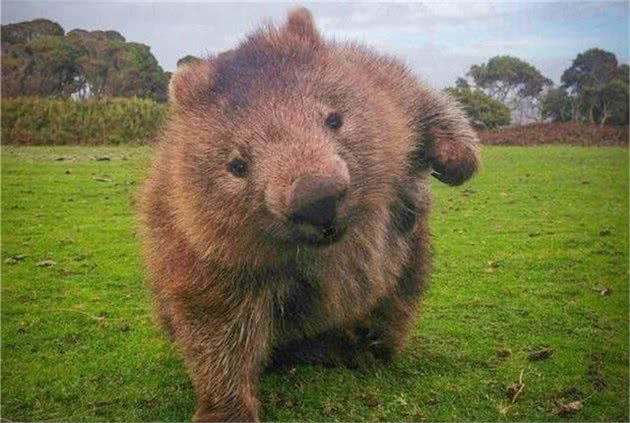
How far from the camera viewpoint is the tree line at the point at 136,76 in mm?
4301

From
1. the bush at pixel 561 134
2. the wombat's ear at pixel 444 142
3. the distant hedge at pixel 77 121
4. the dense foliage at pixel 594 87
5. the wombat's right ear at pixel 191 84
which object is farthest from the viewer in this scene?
the bush at pixel 561 134

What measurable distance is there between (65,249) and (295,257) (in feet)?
10.3

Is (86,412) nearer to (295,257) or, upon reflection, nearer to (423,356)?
(295,257)

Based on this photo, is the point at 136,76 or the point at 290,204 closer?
the point at 290,204

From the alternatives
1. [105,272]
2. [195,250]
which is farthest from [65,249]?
[195,250]

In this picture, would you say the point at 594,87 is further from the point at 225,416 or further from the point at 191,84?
the point at 225,416

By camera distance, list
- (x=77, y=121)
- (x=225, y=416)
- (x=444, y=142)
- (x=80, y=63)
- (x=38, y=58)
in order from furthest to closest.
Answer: (x=77, y=121)
(x=38, y=58)
(x=80, y=63)
(x=444, y=142)
(x=225, y=416)

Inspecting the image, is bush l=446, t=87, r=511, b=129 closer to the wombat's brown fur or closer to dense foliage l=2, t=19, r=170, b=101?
the wombat's brown fur

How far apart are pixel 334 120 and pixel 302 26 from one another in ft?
1.57

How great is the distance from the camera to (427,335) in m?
3.15

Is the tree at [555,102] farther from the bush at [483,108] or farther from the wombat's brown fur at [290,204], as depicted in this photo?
the wombat's brown fur at [290,204]

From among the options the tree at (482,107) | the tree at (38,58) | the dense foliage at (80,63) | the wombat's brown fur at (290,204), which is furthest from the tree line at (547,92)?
the tree at (38,58)

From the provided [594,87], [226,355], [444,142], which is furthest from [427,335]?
[594,87]

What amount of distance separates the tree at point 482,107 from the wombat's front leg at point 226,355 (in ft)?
4.59
